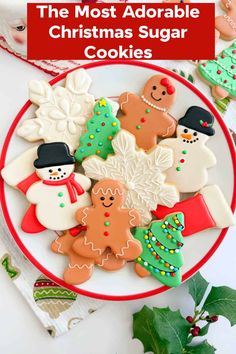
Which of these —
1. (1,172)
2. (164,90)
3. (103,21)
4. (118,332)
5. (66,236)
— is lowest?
(118,332)

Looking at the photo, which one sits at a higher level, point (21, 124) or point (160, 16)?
point (160, 16)

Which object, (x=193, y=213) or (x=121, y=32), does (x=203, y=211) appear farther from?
(x=121, y=32)

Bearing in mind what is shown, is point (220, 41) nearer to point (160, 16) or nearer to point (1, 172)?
point (160, 16)

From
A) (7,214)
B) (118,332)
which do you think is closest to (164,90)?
(7,214)

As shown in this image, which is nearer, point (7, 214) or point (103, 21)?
point (7, 214)

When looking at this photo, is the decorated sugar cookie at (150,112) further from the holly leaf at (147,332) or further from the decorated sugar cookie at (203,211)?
the holly leaf at (147,332)

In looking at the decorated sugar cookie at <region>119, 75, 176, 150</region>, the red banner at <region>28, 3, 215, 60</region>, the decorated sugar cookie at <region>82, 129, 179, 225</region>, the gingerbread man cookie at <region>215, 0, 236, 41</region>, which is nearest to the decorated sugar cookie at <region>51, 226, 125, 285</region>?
the decorated sugar cookie at <region>82, 129, 179, 225</region>

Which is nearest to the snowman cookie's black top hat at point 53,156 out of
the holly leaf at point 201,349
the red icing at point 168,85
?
the red icing at point 168,85
